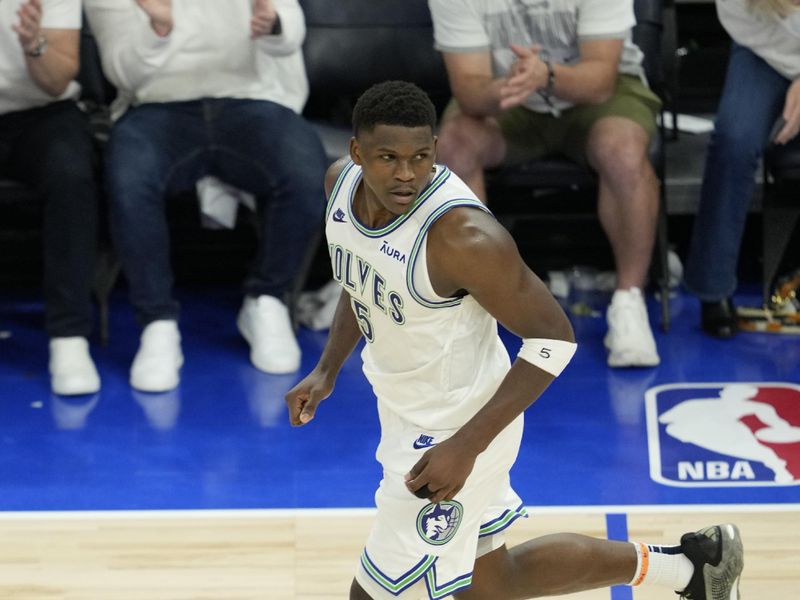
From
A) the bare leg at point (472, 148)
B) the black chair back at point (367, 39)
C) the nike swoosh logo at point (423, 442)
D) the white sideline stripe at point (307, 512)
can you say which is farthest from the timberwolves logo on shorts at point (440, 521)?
the black chair back at point (367, 39)

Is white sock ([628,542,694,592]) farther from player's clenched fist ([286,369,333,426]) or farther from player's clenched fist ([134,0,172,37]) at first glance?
player's clenched fist ([134,0,172,37])

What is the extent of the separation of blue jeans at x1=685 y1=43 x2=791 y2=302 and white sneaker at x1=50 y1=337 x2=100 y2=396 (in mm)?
2100

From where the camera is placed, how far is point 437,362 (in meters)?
2.72

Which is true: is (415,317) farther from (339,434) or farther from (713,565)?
(339,434)

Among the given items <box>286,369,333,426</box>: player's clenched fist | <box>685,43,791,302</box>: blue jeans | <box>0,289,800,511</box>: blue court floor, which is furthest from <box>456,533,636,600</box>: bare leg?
<box>685,43,791,302</box>: blue jeans

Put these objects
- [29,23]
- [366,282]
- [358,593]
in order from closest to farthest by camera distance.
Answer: [366,282] < [358,593] < [29,23]

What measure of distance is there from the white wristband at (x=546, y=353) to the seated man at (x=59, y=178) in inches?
95.1

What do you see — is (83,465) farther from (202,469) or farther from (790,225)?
(790,225)

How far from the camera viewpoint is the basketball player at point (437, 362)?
2.55m

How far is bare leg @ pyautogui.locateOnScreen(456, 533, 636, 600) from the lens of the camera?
9.46ft

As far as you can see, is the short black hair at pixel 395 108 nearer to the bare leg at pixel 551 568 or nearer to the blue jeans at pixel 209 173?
the bare leg at pixel 551 568

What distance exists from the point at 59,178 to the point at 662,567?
8.39 feet

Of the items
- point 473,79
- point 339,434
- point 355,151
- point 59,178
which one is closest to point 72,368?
point 59,178

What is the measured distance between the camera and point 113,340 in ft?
16.8
